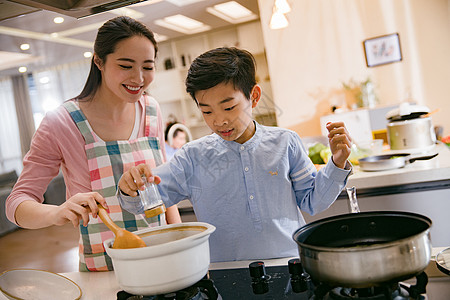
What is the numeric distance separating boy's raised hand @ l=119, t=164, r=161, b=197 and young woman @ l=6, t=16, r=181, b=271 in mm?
195

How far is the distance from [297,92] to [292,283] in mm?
4696

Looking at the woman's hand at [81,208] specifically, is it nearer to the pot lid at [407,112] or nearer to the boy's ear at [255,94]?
the boy's ear at [255,94]

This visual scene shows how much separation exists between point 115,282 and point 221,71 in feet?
1.81

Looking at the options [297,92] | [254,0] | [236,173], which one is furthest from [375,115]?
[236,173]

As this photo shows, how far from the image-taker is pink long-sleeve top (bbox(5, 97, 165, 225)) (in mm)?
1090

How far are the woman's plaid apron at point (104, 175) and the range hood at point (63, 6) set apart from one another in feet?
0.88

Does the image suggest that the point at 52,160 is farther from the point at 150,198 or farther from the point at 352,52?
the point at 352,52

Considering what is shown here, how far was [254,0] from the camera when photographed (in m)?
2.26

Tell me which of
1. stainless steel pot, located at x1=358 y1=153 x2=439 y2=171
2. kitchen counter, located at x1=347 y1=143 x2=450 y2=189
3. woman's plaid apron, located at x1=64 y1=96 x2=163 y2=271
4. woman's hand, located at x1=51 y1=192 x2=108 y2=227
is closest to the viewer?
woman's hand, located at x1=51 y1=192 x2=108 y2=227

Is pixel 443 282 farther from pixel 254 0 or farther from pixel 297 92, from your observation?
pixel 297 92

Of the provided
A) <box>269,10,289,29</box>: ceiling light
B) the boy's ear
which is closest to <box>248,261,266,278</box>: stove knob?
the boy's ear

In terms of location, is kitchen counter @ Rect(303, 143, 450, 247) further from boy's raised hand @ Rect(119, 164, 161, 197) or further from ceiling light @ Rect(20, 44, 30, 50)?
ceiling light @ Rect(20, 44, 30, 50)

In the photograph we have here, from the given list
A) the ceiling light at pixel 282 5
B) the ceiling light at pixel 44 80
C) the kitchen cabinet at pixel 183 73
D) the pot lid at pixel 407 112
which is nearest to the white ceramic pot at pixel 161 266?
the pot lid at pixel 407 112

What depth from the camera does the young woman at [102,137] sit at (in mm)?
1136
